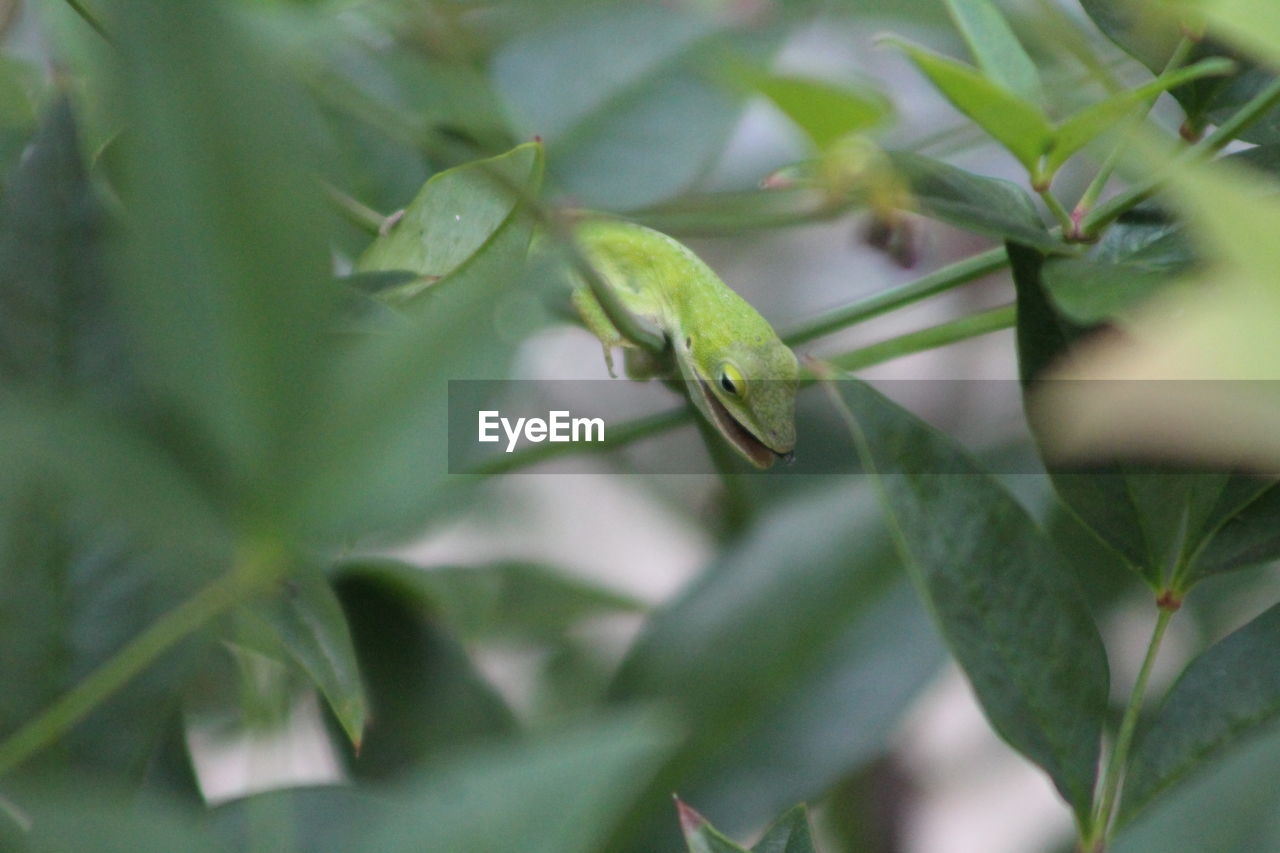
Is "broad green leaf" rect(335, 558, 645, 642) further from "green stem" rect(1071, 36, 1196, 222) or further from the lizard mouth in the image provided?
"green stem" rect(1071, 36, 1196, 222)

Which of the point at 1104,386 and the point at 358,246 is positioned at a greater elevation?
the point at 1104,386

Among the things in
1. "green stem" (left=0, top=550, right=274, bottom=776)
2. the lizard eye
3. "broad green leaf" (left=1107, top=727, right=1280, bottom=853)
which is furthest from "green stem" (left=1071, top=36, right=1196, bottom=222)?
the lizard eye

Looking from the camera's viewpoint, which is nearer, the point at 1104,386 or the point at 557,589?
the point at 1104,386

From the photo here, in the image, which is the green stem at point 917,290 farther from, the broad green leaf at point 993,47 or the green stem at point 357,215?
the green stem at point 357,215

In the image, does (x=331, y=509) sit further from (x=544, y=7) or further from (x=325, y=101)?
(x=544, y=7)

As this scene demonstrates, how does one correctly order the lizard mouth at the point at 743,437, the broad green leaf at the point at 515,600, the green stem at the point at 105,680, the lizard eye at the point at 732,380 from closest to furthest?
1. the green stem at the point at 105,680
2. the broad green leaf at the point at 515,600
3. the lizard mouth at the point at 743,437
4. the lizard eye at the point at 732,380

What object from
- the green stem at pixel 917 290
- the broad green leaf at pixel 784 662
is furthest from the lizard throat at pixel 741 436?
the green stem at pixel 917 290

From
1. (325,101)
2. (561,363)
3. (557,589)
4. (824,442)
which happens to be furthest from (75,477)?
(561,363)
